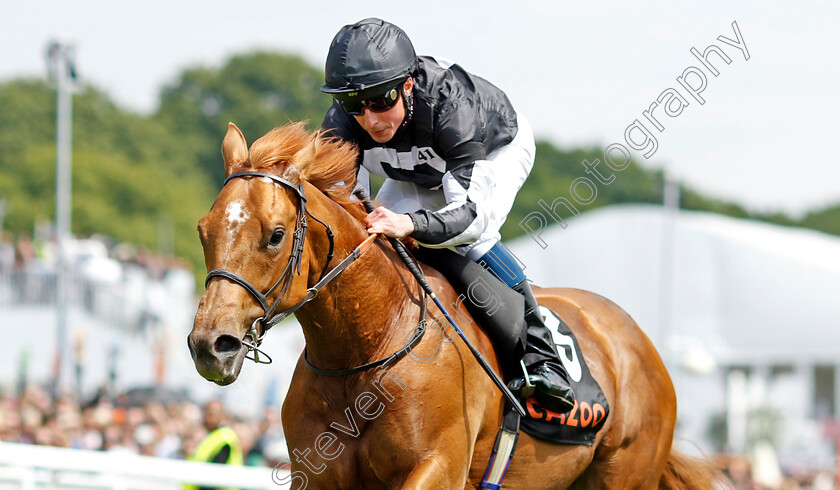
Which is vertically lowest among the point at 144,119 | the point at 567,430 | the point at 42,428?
the point at 144,119

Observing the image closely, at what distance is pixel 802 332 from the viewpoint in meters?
25.2

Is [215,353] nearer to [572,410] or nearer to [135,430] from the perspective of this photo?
[572,410]

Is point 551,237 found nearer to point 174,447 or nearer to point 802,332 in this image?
point 802,332

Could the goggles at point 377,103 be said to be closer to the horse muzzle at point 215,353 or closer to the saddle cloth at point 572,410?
the horse muzzle at point 215,353

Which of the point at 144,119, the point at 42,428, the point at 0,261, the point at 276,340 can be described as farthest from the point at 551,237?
the point at 144,119

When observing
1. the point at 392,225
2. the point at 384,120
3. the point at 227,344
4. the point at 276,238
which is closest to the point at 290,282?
the point at 276,238

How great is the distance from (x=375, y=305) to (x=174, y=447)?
6482 millimetres

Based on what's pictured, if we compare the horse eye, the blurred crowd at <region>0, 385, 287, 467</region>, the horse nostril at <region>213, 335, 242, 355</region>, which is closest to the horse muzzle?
the horse nostril at <region>213, 335, 242, 355</region>

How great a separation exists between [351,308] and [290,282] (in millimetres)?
449

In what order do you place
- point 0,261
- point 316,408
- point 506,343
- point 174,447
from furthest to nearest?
point 0,261
point 174,447
point 506,343
point 316,408

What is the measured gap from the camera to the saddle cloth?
14.8 feet

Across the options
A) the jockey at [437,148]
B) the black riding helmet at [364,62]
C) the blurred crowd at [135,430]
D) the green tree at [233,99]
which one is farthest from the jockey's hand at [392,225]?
the green tree at [233,99]

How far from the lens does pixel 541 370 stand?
4.42 m

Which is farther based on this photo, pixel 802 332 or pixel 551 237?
pixel 551 237
